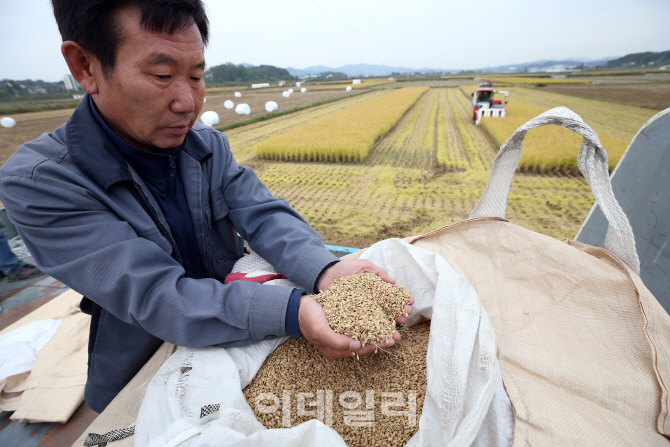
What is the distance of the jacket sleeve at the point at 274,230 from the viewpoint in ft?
3.81

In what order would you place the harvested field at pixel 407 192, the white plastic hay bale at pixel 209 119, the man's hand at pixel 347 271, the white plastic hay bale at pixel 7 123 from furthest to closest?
the white plastic hay bale at pixel 7 123 → the white plastic hay bale at pixel 209 119 → the harvested field at pixel 407 192 → the man's hand at pixel 347 271

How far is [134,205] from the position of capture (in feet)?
3.13

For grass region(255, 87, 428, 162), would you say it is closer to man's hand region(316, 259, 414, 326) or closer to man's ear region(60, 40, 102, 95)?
man's hand region(316, 259, 414, 326)

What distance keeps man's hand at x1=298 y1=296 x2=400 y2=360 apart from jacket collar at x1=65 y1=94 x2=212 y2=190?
0.68 metres

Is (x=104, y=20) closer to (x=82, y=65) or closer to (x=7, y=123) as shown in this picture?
(x=82, y=65)

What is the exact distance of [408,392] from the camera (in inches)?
39.6

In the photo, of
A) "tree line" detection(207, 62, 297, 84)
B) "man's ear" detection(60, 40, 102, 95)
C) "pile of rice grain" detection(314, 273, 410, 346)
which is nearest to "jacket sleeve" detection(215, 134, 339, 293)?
"pile of rice grain" detection(314, 273, 410, 346)

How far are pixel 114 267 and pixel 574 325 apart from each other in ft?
4.51

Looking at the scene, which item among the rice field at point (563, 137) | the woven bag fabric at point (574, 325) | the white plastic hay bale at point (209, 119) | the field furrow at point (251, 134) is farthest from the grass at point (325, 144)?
the woven bag fabric at point (574, 325)

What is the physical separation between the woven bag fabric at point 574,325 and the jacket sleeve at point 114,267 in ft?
2.50

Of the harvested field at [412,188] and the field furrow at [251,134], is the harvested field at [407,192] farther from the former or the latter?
the field furrow at [251,134]

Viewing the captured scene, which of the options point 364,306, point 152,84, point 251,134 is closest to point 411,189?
Result: point 364,306

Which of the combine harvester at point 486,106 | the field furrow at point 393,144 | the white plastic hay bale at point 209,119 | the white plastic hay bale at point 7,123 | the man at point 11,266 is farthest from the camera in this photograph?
the white plastic hay bale at point 7,123

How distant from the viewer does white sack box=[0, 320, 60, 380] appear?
190 centimetres
